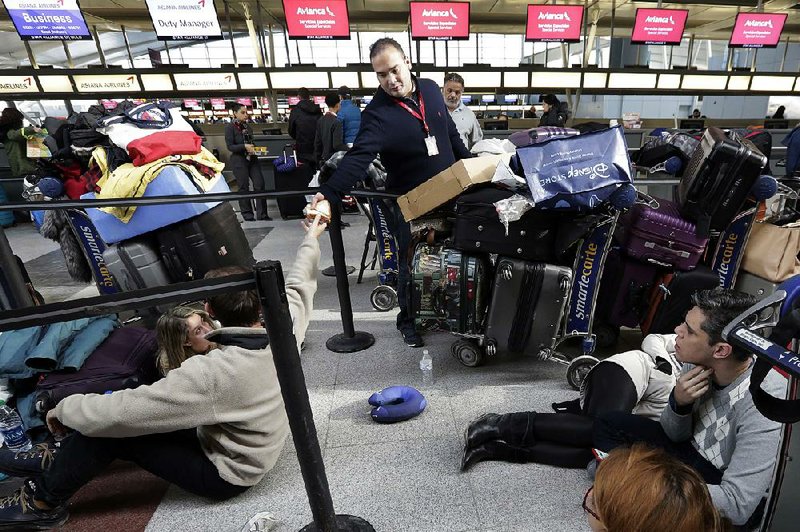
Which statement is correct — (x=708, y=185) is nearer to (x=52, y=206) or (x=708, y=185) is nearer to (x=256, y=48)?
(x=52, y=206)

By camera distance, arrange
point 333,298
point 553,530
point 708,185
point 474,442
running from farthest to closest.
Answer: point 333,298 < point 708,185 < point 474,442 < point 553,530

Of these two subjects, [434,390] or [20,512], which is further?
[434,390]

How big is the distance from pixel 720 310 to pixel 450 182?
1.38m

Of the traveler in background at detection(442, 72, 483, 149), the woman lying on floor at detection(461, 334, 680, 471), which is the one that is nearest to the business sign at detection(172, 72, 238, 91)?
the traveler in background at detection(442, 72, 483, 149)

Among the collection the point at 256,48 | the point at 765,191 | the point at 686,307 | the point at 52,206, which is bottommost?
the point at 686,307

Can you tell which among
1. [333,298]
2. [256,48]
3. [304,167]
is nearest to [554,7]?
[304,167]

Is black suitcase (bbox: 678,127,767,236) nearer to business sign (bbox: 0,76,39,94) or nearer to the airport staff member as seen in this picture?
the airport staff member

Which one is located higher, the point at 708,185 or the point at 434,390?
the point at 708,185

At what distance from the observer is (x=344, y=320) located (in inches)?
122

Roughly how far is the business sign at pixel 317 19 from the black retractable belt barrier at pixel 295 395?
30.4ft

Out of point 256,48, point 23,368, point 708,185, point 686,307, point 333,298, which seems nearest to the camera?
point 23,368

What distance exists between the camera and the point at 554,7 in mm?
9430

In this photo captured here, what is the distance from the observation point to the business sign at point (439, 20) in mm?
9125

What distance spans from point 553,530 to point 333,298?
9.35ft
